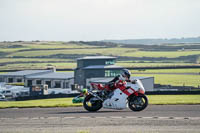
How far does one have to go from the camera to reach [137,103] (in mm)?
19312

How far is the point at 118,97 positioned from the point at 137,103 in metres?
0.88

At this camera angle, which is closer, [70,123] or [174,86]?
[70,123]

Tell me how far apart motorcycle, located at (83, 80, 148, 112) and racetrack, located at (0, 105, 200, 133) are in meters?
0.30

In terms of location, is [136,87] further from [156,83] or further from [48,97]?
[156,83]

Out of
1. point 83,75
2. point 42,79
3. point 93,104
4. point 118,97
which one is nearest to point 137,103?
point 118,97

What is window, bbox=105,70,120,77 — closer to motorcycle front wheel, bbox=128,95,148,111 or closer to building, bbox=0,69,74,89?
building, bbox=0,69,74,89

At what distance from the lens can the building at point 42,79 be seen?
85750 millimetres

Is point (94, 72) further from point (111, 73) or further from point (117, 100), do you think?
point (117, 100)

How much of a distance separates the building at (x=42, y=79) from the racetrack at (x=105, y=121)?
6553cm

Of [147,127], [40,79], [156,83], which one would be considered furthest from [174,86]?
[147,127]

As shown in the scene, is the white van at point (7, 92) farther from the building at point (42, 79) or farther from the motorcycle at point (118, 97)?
the motorcycle at point (118, 97)

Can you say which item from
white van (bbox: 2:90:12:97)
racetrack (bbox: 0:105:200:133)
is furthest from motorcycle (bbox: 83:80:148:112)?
white van (bbox: 2:90:12:97)

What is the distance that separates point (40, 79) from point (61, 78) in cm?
594

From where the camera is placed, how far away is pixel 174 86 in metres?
75.2
